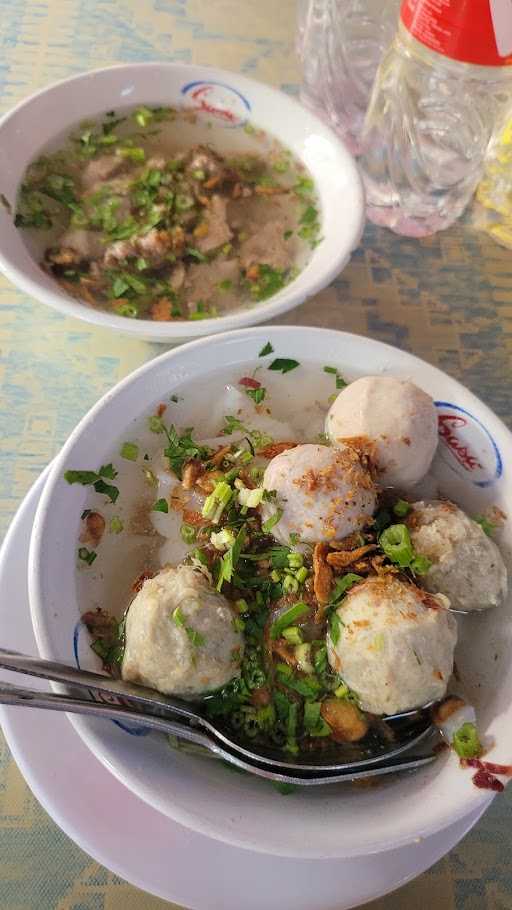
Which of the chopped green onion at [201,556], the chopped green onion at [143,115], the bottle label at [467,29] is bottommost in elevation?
the chopped green onion at [201,556]

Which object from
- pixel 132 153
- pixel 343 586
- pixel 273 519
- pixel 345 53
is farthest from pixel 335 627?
pixel 345 53

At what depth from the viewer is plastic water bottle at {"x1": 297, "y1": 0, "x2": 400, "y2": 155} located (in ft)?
5.51

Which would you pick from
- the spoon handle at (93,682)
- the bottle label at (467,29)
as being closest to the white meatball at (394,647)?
the spoon handle at (93,682)

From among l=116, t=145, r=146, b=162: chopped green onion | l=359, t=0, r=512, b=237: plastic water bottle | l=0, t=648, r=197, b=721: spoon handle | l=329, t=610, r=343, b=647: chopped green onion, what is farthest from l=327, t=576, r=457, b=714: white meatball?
l=116, t=145, r=146, b=162: chopped green onion

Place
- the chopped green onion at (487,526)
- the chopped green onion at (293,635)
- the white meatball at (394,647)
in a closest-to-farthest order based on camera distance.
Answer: the white meatball at (394,647)
the chopped green onion at (293,635)
the chopped green onion at (487,526)

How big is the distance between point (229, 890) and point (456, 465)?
687 mm

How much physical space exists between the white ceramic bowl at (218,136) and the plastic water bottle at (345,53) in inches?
9.3

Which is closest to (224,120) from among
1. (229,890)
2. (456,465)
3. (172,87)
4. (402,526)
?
(172,87)

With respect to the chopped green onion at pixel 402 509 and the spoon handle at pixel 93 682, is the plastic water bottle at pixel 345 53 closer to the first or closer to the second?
the chopped green onion at pixel 402 509

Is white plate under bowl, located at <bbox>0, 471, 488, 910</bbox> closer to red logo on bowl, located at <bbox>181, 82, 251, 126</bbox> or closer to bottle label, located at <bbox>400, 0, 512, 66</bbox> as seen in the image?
bottle label, located at <bbox>400, 0, 512, 66</bbox>

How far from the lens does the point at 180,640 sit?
0.80m

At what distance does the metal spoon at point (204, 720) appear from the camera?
28.9 inches

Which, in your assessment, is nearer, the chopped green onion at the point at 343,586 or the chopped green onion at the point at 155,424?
the chopped green onion at the point at 343,586

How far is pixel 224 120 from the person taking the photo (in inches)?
64.9
